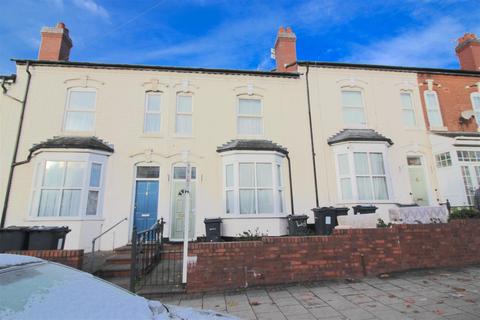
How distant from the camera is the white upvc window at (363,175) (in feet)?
33.7

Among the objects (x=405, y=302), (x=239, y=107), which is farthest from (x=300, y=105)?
(x=405, y=302)

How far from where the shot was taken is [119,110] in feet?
34.3

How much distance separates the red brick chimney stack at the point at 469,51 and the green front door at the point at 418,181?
6.33 metres

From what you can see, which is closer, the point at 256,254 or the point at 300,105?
the point at 256,254

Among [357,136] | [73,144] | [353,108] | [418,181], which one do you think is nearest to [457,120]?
[418,181]

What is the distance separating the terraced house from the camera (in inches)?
363

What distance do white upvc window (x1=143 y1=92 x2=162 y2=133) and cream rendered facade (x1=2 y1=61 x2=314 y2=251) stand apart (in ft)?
0.58

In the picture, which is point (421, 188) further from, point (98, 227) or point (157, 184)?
point (98, 227)

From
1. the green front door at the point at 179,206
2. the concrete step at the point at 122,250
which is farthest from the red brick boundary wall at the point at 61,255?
the green front door at the point at 179,206

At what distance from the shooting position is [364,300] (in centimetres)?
465

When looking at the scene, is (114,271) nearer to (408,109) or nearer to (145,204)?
(145,204)

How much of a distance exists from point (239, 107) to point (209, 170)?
3.09m

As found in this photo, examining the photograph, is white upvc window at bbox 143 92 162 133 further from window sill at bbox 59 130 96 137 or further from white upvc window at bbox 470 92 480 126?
white upvc window at bbox 470 92 480 126

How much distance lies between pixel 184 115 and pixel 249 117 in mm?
2720
